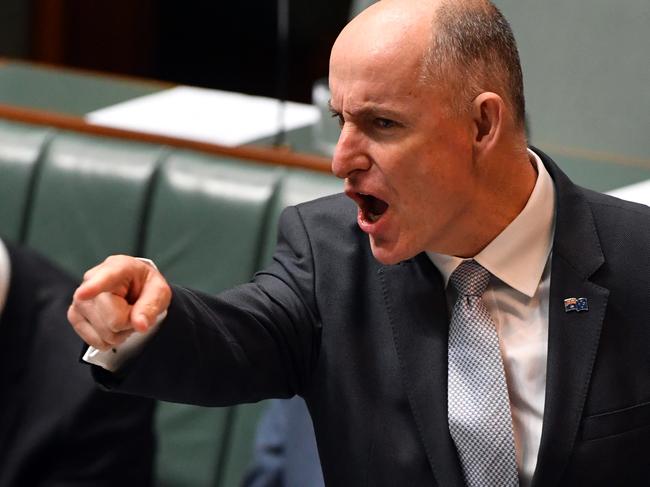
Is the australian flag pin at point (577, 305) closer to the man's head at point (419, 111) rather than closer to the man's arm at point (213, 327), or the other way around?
the man's head at point (419, 111)

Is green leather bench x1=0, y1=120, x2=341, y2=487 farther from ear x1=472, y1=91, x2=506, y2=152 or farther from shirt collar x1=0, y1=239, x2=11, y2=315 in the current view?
ear x1=472, y1=91, x2=506, y2=152

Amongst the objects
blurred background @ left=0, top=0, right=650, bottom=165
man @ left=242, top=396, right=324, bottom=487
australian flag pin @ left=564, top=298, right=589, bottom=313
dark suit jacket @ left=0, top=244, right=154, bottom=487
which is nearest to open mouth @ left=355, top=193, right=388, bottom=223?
australian flag pin @ left=564, top=298, right=589, bottom=313

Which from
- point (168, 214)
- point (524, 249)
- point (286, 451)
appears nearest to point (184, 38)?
point (168, 214)

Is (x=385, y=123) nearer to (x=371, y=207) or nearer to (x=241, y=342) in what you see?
(x=371, y=207)

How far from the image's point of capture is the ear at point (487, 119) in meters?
1.36

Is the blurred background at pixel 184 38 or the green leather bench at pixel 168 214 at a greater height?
the green leather bench at pixel 168 214

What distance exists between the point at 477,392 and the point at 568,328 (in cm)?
12

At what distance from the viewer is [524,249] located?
1.45 metres

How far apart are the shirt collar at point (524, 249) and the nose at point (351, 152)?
0.18 meters

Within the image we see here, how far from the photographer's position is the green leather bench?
241 centimetres

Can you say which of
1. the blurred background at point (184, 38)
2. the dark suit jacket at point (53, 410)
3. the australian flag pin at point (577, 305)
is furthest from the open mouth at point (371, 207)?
the blurred background at point (184, 38)

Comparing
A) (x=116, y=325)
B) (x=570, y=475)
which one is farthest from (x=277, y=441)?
(x=116, y=325)

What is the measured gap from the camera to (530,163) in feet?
4.86

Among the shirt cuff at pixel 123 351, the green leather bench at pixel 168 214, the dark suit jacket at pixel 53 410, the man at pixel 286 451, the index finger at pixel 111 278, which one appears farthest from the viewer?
the green leather bench at pixel 168 214
